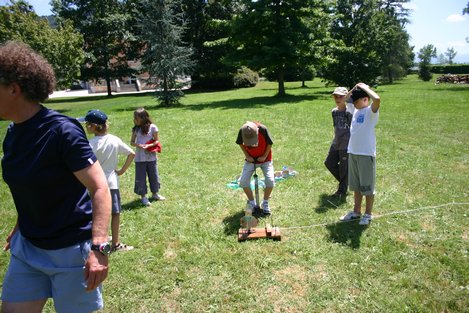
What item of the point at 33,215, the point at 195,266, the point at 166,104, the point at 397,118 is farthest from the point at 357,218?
the point at 166,104

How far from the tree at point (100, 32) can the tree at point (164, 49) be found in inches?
593

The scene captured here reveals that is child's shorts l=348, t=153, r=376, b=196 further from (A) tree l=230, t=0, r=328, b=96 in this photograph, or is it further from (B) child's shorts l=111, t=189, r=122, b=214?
(A) tree l=230, t=0, r=328, b=96

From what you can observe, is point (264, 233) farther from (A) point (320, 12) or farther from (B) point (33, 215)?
(A) point (320, 12)

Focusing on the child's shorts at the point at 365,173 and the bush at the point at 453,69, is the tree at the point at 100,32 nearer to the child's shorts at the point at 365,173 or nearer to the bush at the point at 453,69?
the child's shorts at the point at 365,173

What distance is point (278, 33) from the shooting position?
878 inches

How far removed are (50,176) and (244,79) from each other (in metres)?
37.5

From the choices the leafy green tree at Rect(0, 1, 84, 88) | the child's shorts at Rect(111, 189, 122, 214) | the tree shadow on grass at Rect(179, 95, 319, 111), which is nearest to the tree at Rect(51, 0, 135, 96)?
the leafy green tree at Rect(0, 1, 84, 88)

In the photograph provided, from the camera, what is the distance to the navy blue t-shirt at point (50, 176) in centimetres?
213

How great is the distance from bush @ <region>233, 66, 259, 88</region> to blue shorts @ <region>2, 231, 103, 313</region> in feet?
121

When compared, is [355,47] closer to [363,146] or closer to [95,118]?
[363,146]

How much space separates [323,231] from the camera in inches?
205

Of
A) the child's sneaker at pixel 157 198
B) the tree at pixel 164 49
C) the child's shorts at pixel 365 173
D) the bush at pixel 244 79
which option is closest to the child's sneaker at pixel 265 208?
the child's shorts at pixel 365 173

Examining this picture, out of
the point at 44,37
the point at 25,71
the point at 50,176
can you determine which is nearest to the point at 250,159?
the point at 50,176

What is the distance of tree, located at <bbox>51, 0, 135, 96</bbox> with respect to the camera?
34906mm
